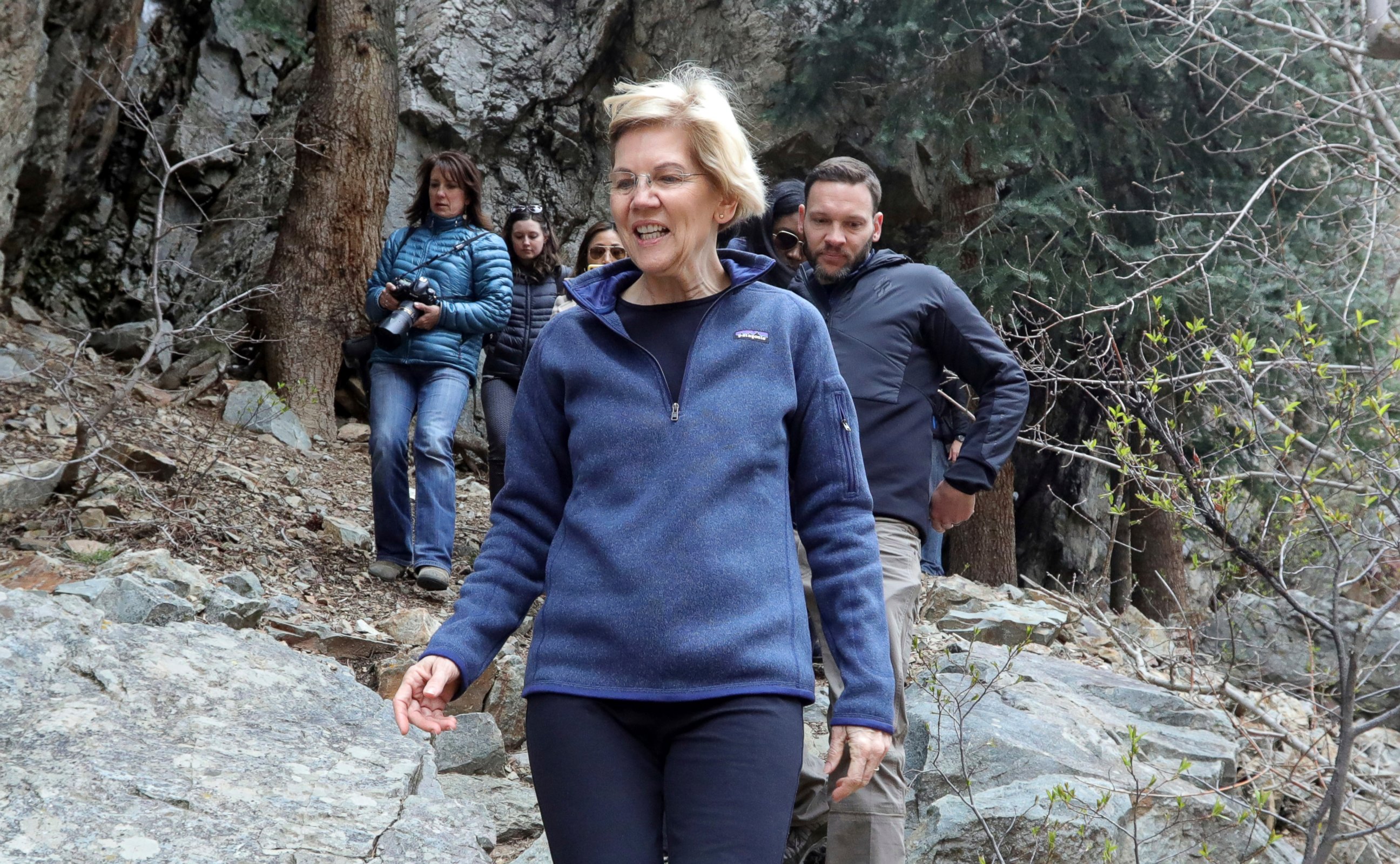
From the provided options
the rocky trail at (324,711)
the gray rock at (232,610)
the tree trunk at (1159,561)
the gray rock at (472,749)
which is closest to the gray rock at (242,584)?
the rocky trail at (324,711)

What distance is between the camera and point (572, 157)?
13438mm

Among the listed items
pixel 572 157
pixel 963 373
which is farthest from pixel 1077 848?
pixel 572 157

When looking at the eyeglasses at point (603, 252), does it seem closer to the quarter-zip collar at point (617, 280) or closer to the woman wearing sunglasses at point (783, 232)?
the woman wearing sunglasses at point (783, 232)

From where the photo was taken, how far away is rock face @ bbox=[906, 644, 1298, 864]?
3619 millimetres

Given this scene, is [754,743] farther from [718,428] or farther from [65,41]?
[65,41]

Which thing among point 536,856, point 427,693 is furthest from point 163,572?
point 427,693

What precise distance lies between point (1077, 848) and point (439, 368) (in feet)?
12.9

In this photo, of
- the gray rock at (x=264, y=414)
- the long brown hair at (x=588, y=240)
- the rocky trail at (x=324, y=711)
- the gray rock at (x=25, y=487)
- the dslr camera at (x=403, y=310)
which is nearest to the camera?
the rocky trail at (x=324, y=711)

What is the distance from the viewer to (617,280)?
212cm

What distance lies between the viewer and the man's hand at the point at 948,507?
3537 millimetres

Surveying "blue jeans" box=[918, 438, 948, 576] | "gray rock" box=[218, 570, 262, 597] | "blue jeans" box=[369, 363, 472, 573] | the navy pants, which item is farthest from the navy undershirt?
"blue jeans" box=[918, 438, 948, 576]

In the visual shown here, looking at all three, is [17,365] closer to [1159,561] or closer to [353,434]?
[353,434]

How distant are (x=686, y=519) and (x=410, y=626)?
3.78m

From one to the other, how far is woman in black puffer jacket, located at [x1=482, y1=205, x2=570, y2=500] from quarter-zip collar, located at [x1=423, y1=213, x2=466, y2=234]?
366mm
